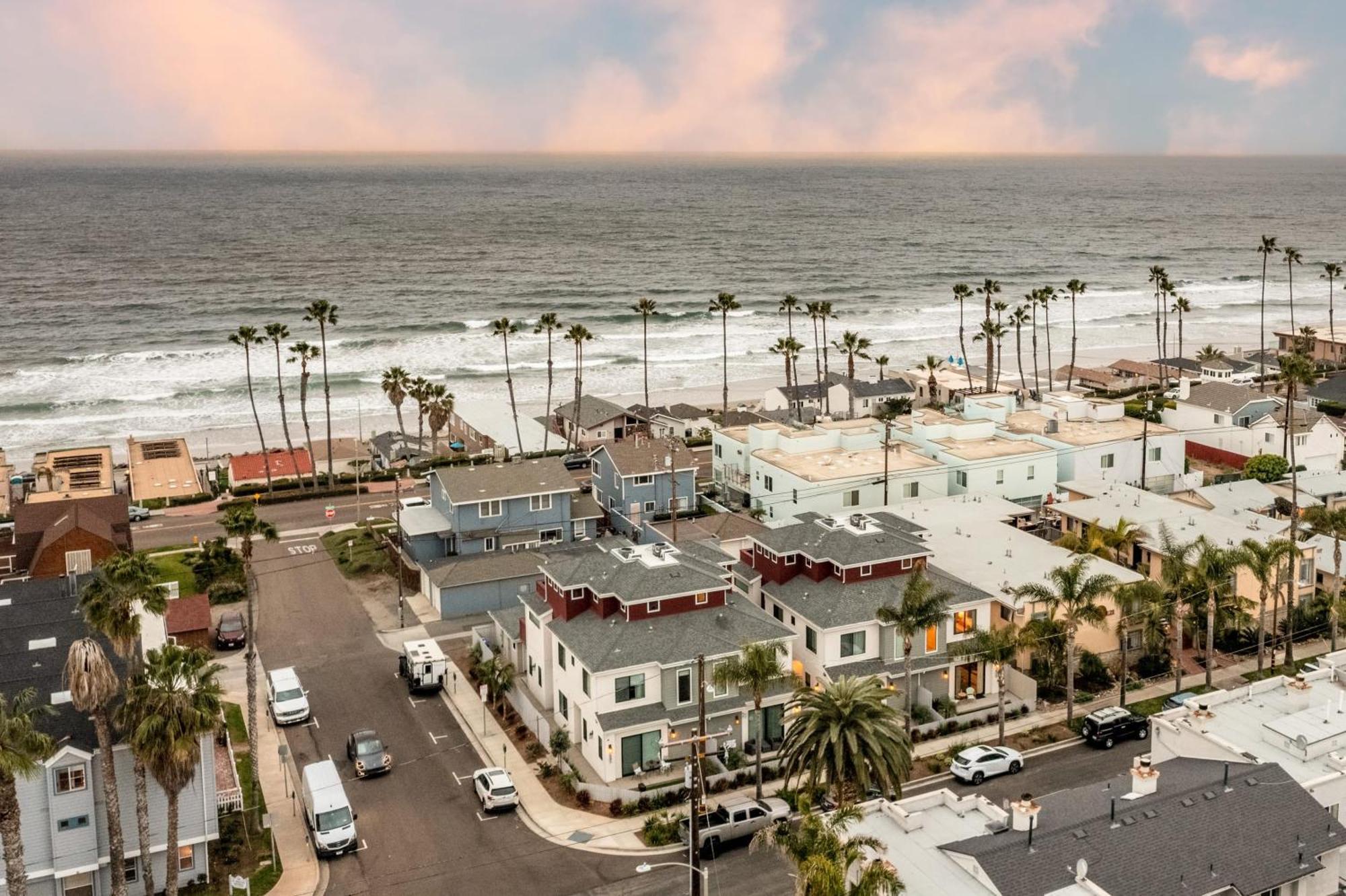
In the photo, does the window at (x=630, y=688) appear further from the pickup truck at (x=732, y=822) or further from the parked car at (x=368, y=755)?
the parked car at (x=368, y=755)

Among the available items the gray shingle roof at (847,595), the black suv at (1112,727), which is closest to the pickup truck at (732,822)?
the gray shingle roof at (847,595)

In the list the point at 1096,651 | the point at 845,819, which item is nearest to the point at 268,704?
the point at 845,819

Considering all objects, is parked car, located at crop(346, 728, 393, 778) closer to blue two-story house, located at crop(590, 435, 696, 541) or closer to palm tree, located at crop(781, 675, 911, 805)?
palm tree, located at crop(781, 675, 911, 805)

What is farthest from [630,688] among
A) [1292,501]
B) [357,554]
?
[1292,501]

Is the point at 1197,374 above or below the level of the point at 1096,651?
above

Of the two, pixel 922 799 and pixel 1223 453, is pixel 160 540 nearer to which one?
pixel 922 799

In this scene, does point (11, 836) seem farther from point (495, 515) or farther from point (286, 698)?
point (495, 515)

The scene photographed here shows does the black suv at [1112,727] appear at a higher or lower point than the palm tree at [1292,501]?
lower
